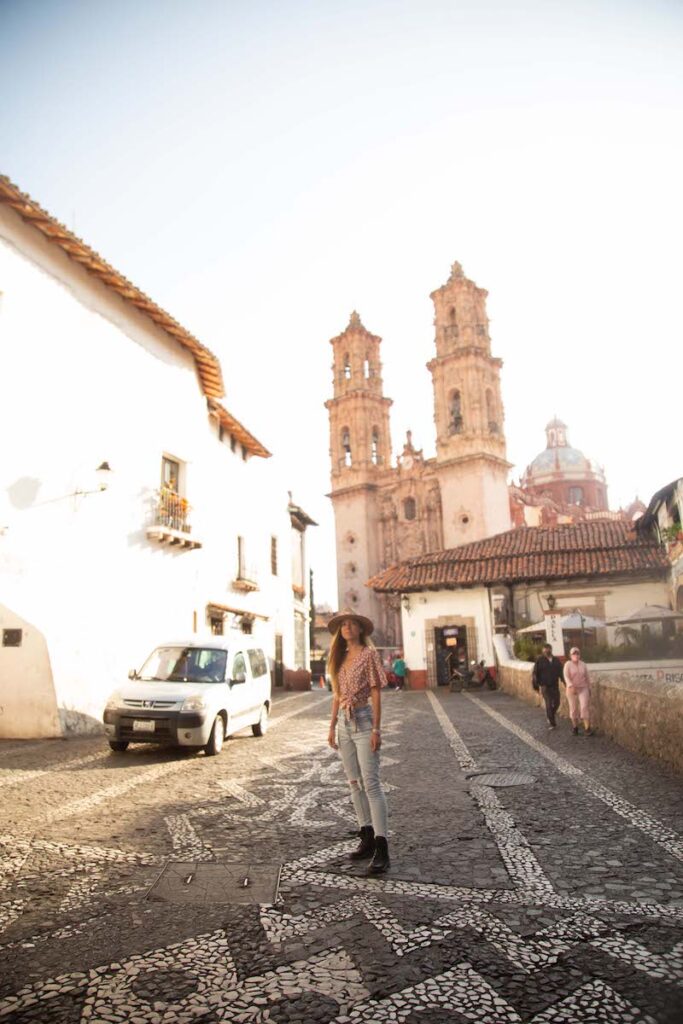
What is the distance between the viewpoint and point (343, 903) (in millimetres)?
3879

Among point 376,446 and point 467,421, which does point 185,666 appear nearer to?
point 467,421

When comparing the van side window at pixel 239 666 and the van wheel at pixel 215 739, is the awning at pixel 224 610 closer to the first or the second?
the van side window at pixel 239 666

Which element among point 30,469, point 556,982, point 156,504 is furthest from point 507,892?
point 156,504

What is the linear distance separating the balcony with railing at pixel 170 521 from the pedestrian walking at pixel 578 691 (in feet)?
30.8

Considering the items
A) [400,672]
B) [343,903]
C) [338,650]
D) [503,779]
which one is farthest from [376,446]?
[343,903]

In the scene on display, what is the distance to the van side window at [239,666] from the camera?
36.9 ft

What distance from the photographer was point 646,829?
5.42m

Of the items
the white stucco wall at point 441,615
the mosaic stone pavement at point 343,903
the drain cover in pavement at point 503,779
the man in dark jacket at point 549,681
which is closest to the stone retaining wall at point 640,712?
the mosaic stone pavement at point 343,903

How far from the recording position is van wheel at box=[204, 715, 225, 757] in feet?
32.9

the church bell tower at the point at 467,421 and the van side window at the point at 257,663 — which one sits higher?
the church bell tower at the point at 467,421

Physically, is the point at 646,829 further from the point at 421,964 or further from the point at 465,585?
the point at 465,585

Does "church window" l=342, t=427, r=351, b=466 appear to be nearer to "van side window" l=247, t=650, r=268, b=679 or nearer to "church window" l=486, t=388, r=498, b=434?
"church window" l=486, t=388, r=498, b=434

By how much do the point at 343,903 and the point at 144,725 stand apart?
643 cm

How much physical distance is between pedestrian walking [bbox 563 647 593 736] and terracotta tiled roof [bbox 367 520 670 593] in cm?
1531
